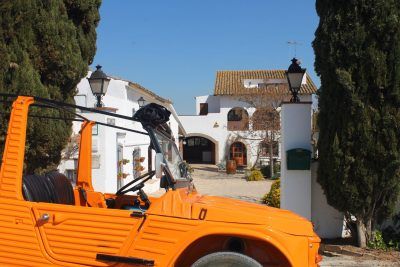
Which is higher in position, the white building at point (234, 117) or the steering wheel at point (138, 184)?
the white building at point (234, 117)

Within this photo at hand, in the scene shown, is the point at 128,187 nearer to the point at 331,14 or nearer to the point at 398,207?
the point at 331,14

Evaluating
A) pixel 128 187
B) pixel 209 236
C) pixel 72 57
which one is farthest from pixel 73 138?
pixel 209 236

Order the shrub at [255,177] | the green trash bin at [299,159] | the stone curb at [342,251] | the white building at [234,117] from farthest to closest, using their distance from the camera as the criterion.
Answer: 1. the white building at [234,117]
2. the shrub at [255,177]
3. the green trash bin at [299,159]
4. the stone curb at [342,251]

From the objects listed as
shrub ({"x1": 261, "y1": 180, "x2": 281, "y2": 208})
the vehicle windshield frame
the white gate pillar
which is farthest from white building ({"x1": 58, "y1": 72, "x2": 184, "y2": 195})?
the vehicle windshield frame

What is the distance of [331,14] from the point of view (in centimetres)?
706

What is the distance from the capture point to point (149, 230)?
3.73 meters

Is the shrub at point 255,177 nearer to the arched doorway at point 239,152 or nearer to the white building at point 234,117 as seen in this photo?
the white building at point 234,117

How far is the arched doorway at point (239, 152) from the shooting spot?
36.7 metres

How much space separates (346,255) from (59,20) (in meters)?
6.20

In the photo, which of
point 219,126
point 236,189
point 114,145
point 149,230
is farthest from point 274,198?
point 219,126

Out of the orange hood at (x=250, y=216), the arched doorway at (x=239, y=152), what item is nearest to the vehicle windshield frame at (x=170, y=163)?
the orange hood at (x=250, y=216)

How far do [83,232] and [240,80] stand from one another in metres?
35.2

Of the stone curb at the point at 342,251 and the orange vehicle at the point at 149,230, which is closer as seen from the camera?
the orange vehicle at the point at 149,230

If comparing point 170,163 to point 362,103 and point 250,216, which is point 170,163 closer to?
point 250,216
